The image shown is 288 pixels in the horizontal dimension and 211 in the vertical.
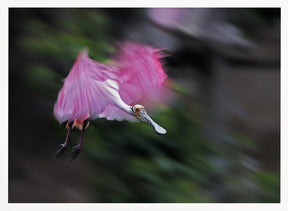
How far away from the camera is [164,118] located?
49.8 inches

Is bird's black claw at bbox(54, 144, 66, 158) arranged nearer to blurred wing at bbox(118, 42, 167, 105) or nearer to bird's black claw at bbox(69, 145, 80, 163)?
bird's black claw at bbox(69, 145, 80, 163)

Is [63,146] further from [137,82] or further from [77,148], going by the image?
[137,82]

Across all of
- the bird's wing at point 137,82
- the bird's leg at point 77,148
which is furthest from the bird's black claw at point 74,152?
the bird's wing at point 137,82

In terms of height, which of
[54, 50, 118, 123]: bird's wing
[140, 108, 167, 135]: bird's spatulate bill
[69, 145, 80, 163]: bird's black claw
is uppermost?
[54, 50, 118, 123]: bird's wing

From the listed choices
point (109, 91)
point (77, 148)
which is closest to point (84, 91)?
point (109, 91)

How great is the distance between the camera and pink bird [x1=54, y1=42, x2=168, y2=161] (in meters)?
1.25

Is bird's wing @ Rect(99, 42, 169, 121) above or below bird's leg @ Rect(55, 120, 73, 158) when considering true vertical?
above

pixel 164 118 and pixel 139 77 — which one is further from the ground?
pixel 139 77

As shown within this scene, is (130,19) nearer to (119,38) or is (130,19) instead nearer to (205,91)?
(119,38)

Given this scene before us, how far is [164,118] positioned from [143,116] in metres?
0.07

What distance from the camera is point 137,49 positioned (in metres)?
1.30

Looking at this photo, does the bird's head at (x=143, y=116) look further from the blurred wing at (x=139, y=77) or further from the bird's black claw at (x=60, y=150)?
the bird's black claw at (x=60, y=150)

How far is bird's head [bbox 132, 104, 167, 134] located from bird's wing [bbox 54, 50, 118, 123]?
79 mm

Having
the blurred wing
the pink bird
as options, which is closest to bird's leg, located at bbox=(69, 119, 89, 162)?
the pink bird
